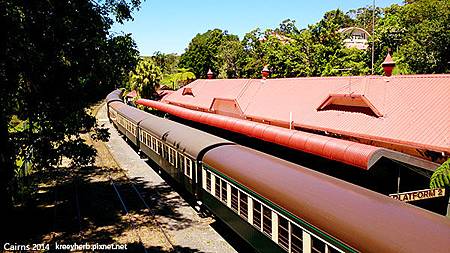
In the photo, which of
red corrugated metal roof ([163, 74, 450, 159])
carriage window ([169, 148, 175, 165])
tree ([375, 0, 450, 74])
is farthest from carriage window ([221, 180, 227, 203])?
tree ([375, 0, 450, 74])

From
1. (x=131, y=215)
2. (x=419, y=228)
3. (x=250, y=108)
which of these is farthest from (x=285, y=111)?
(x=419, y=228)

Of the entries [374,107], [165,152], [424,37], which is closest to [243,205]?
[374,107]

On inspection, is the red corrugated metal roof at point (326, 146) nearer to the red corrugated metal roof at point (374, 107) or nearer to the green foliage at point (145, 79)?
the red corrugated metal roof at point (374, 107)

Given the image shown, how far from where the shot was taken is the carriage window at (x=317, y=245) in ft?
23.1

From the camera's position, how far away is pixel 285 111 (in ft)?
63.9

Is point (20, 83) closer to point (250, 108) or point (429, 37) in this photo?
point (250, 108)

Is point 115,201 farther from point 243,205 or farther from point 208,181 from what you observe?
point 243,205

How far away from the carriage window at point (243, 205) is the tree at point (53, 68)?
6633 millimetres

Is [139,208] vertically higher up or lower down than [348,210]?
lower down

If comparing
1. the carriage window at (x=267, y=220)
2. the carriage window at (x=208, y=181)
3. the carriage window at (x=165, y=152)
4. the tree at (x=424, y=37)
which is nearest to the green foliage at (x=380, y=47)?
the tree at (x=424, y=37)

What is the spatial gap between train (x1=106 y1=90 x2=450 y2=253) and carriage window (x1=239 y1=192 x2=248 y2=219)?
0.03 meters

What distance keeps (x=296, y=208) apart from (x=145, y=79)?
44.1m

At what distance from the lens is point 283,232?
8.41 metres

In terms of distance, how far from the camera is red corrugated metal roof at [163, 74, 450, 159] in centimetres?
1201
